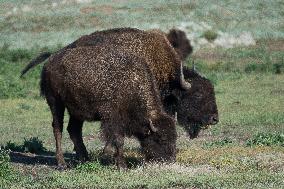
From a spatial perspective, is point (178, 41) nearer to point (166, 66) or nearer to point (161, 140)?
point (166, 66)

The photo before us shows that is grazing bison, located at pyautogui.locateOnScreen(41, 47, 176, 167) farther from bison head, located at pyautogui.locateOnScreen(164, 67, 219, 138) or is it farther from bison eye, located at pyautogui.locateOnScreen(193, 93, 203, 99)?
bison eye, located at pyautogui.locateOnScreen(193, 93, 203, 99)

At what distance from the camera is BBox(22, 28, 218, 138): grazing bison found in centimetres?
1355

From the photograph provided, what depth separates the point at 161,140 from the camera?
1195 cm

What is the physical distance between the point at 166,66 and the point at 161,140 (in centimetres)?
209

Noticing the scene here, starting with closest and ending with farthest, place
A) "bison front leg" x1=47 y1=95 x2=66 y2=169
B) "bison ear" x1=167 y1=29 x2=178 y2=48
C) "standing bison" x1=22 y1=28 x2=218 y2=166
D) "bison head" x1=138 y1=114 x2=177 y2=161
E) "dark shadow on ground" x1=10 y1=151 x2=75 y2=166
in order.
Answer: "bison head" x1=138 y1=114 x2=177 y2=161 → "bison front leg" x1=47 y1=95 x2=66 y2=169 → "dark shadow on ground" x1=10 y1=151 x2=75 y2=166 → "standing bison" x1=22 y1=28 x2=218 y2=166 → "bison ear" x1=167 y1=29 x2=178 y2=48

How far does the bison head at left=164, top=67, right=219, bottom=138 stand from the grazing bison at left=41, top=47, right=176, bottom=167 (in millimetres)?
2080

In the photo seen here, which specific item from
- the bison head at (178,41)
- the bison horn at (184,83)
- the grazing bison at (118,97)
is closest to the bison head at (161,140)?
the grazing bison at (118,97)

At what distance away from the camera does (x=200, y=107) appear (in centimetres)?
1451

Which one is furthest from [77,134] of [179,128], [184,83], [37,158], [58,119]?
[179,128]

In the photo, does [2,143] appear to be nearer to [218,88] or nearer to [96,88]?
[96,88]

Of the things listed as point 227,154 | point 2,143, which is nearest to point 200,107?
point 227,154

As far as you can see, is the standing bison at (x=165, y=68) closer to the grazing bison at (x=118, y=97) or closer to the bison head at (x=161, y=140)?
the grazing bison at (x=118, y=97)

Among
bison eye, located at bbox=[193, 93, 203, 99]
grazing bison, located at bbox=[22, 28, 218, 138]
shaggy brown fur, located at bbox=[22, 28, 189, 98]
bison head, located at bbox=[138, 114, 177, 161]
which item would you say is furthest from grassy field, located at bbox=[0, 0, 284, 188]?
shaggy brown fur, located at bbox=[22, 28, 189, 98]

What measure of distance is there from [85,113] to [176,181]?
2.90 metres
